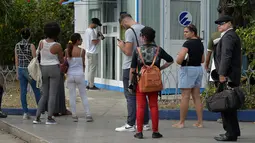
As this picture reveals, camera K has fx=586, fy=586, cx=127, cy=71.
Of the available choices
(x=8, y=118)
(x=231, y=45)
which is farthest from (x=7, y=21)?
(x=231, y=45)

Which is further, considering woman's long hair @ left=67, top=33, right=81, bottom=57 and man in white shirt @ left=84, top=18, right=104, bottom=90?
man in white shirt @ left=84, top=18, right=104, bottom=90

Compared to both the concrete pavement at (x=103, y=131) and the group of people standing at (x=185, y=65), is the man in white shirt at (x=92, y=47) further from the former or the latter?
the group of people standing at (x=185, y=65)

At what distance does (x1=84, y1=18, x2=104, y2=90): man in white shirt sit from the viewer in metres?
16.3

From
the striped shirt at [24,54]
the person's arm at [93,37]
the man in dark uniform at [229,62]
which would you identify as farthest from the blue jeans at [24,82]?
the person's arm at [93,37]

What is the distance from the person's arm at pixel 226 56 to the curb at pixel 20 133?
284 centimetres

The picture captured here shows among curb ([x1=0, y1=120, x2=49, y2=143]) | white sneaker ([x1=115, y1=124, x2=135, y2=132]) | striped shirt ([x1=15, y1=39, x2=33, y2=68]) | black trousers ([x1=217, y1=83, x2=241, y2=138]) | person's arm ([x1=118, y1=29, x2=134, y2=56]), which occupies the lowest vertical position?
curb ([x1=0, y1=120, x2=49, y2=143])

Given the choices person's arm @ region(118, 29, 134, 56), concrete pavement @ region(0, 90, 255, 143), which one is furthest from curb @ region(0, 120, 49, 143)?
person's arm @ region(118, 29, 134, 56)

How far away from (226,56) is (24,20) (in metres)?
13.3

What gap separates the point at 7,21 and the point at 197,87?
30.3ft

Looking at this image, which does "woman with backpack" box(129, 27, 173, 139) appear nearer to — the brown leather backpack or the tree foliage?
the brown leather backpack

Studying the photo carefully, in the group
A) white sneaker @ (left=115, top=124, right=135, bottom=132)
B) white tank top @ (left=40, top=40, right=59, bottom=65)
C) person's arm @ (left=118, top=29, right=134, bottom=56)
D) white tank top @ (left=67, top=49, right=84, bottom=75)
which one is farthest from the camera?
white tank top @ (left=67, top=49, right=84, bottom=75)

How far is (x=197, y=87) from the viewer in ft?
32.8

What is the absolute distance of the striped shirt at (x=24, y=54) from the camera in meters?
11.0

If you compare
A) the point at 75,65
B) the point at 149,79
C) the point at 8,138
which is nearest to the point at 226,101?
the point at 149,79
